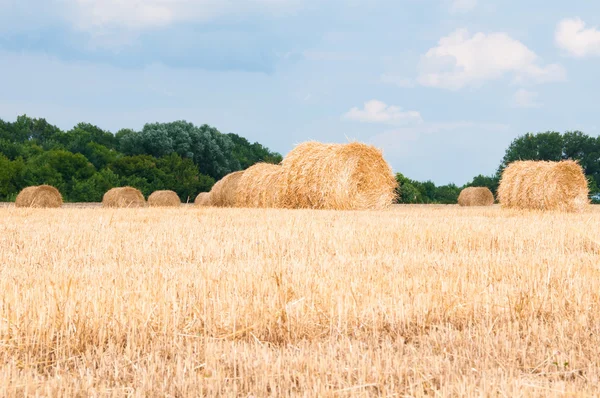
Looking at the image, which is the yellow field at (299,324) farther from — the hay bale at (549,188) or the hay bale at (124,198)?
the hay bale at (124,198)

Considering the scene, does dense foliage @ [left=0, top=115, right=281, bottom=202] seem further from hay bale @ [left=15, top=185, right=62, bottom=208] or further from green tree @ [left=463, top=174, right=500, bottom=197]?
green tree @ [left=463, top=174, right=500, bottom=197]

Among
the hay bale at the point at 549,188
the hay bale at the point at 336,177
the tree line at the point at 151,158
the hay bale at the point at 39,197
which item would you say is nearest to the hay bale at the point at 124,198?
the hay bale at the point at 39,197

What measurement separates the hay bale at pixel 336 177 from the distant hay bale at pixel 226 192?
373 centimetres

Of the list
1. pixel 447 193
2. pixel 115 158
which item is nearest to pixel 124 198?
pixel 447 193

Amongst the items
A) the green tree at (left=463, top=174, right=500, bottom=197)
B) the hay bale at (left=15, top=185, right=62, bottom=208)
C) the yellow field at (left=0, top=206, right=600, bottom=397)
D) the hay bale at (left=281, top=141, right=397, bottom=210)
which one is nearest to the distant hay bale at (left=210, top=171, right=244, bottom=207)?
the hay bale at (left=281, top=141, right=397, bottom=210)

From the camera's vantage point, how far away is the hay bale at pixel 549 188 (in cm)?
1599

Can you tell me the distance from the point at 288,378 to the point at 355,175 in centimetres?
1301

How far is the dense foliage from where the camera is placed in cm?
3428

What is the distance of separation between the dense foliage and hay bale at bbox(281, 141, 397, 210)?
799 inches

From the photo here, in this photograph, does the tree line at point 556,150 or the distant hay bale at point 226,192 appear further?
the tree line at point 556,150

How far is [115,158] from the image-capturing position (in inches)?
1844

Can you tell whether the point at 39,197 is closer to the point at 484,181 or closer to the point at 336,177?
the point at 336,177

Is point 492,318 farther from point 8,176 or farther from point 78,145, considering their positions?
point 78,145

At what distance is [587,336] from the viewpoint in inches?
120
